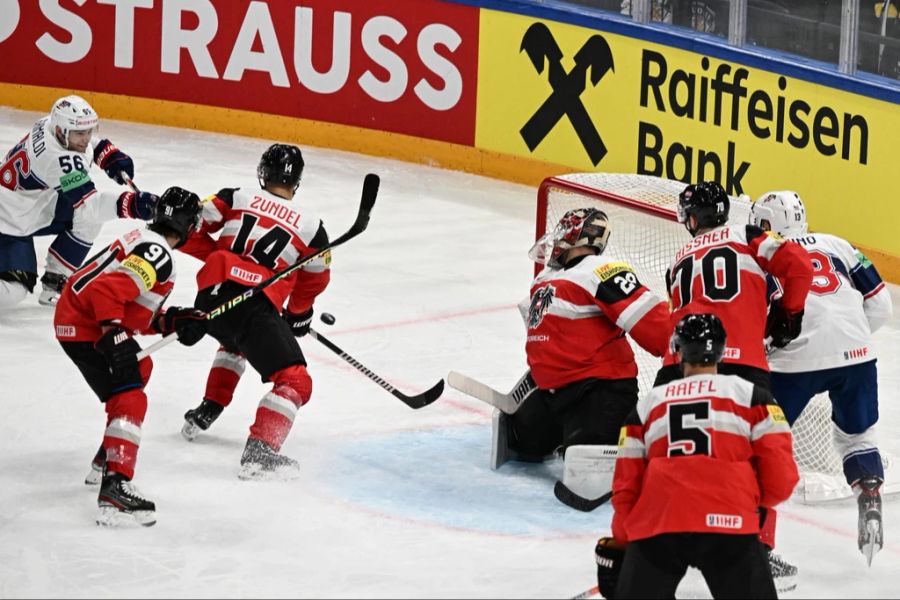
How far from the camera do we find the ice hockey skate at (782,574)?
4901mm

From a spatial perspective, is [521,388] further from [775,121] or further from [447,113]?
[447,113]

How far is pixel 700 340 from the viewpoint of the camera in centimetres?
418

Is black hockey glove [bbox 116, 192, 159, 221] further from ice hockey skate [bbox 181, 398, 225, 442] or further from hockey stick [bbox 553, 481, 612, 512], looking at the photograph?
hockey stick [bbox 553, 481, 612, 512]

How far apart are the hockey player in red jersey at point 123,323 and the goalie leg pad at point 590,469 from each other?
49.0 inches

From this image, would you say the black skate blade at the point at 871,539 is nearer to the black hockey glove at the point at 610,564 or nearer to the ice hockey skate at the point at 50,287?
the black hockey glove at the point at 610,564

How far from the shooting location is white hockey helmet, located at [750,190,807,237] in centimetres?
550

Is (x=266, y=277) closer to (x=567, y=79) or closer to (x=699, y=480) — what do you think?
(x=699, y=480)

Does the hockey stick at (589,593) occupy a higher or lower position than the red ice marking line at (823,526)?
lower

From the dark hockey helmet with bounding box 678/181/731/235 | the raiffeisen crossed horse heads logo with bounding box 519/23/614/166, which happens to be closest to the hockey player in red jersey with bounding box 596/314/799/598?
the dark hockey helmet with bounding box 678/181/731/235

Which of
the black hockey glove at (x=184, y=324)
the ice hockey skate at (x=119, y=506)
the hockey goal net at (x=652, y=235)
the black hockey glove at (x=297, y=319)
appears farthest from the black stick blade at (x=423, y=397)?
the ice hockey skate at (x=119, y=506)

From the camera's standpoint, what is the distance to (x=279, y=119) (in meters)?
10.7

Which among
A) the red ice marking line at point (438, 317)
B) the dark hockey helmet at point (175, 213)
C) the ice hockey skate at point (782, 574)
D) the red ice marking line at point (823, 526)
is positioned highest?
the dark hockey helmet at point (175, 213)

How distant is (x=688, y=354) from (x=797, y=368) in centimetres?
126

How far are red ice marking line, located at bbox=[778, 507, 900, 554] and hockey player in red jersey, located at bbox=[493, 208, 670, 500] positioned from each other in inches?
23.4
